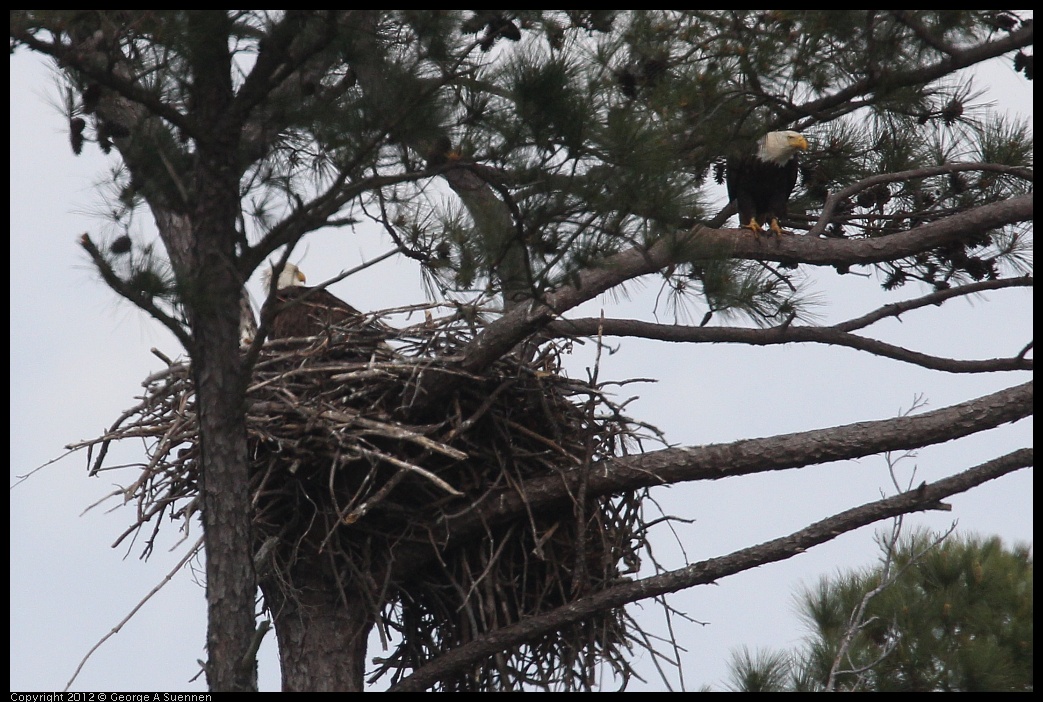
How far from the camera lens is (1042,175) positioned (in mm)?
4371

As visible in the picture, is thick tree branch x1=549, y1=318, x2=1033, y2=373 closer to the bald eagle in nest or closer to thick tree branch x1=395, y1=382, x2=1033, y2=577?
thick tree branch x1=395, y1=382, x2=1033, y2=577

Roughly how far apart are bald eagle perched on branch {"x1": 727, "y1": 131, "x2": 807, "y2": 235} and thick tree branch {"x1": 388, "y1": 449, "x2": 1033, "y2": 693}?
133cm

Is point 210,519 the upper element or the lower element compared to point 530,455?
lower

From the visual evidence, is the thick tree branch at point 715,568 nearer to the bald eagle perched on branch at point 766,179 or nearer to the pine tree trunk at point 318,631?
the pine tree trunk at point 318,631

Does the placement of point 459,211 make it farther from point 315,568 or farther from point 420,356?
point 315,568

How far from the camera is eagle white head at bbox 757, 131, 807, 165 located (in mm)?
5054

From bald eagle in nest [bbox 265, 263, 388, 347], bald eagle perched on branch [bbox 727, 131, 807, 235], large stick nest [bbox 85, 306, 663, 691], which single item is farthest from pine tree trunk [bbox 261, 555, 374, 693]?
bald eagle perched on branch [bbox 727, 131, 807, 235]

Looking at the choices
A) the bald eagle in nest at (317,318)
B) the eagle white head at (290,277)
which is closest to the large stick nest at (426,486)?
the bald eagle in nest at (317,318)

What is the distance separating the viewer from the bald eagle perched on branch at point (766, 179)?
4977 millimetres

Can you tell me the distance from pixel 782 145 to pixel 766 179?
0.20m

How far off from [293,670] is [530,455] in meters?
1.19

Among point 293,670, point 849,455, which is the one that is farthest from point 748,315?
point 293,670

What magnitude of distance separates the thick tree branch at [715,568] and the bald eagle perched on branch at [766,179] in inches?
52.2
